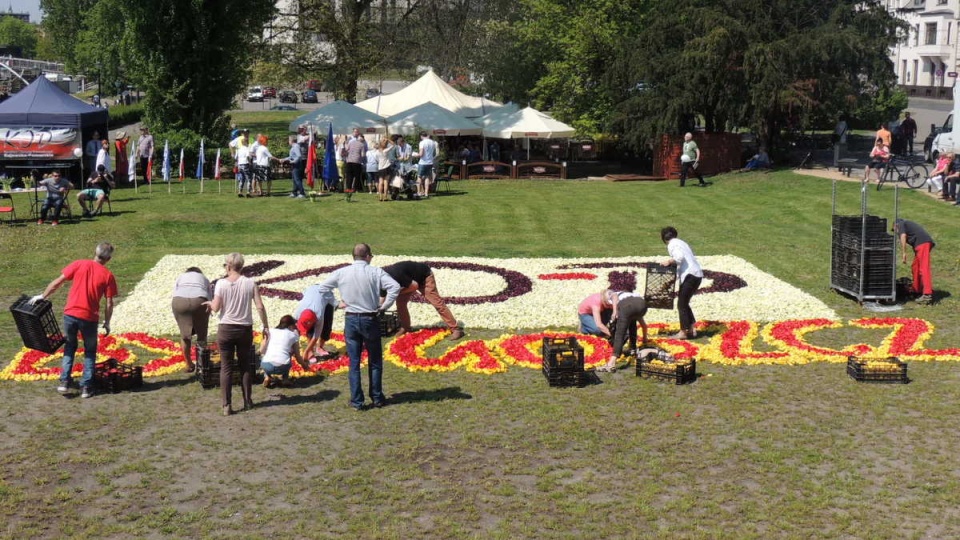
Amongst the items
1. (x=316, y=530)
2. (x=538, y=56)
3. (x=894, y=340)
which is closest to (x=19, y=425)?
(x=316, y=530)

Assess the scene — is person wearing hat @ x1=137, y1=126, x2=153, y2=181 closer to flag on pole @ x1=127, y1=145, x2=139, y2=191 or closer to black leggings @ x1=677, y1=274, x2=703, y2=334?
flag on pole @ x1=127, y1=145, x2=139, y2=191

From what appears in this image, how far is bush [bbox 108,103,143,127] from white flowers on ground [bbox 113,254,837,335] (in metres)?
58.3

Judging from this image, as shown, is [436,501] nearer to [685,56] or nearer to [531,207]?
[531,207]

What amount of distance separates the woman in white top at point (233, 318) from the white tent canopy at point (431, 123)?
2876 centimetres

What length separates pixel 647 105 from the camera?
4241 cm

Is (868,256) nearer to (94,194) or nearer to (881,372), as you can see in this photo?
(881,372)

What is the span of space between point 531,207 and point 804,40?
13.1 meters

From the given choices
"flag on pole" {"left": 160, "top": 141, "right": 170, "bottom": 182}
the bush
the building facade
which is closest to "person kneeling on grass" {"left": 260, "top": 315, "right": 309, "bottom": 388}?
"flag on pole" {"left": 160, "top": 141, "right": 170, "bottom": 182}

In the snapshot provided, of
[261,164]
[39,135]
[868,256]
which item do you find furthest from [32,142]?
[868,256]

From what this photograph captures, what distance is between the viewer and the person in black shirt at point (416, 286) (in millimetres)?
17906

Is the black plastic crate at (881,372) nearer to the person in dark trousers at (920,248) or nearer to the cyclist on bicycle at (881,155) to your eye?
the person in dark trousers at (920,248)

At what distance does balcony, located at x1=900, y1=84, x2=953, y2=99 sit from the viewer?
95438 mm

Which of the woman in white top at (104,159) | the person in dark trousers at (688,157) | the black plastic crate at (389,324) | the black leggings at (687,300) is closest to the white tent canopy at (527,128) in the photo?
the person in dark trousers at (688,157)

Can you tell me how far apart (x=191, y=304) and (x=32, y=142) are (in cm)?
2405
